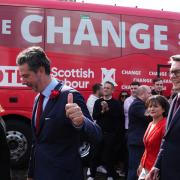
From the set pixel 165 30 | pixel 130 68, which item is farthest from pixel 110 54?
pixel 165 30

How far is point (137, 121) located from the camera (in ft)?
20.8

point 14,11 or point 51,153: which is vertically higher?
point 14,11

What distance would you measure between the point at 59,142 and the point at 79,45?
6185mm

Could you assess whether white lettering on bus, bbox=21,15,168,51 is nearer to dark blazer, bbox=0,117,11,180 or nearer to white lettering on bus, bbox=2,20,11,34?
white lettering on bus, bbox=2,20,11,34

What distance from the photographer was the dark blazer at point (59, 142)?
11.1ft

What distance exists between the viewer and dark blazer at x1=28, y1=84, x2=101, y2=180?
339 centimetres

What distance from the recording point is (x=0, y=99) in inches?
Result: 351

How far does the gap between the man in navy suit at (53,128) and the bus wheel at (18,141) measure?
17.8 ft

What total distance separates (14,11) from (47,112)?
5.98 metres

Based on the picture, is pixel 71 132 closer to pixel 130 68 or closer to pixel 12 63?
pixel 12 63

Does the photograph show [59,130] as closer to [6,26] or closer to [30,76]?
[30,76]

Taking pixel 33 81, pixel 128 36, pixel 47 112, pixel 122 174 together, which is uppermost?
pixel 128 36

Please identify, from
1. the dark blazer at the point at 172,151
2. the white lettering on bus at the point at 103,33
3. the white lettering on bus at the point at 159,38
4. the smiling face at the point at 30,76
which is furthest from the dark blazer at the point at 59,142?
the white lettering on bus at the point at 159,38

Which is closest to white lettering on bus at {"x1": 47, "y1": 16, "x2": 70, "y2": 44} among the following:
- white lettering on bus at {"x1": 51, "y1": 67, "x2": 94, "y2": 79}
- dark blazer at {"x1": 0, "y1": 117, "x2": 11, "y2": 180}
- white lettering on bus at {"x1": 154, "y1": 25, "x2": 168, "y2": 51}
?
white lettering on bus at {"x1": 51, "y1": 67, "x2": 94, "y2": 79}
